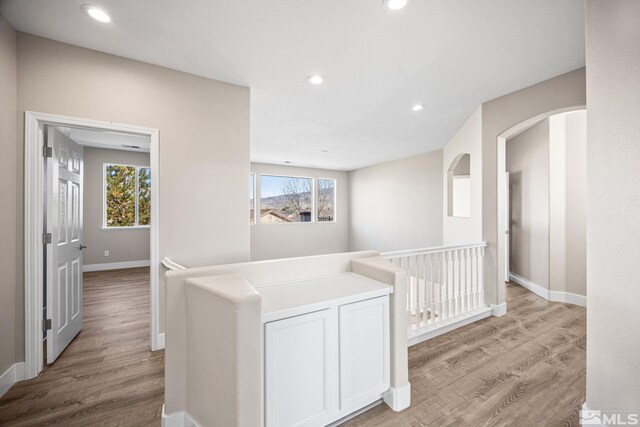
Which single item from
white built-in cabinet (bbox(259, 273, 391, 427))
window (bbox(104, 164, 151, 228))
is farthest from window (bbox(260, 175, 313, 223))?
white built-in cabinet (bbox(259, 273, 391, 427))

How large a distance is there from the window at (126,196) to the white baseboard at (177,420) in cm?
581

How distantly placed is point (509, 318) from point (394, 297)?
2371mm

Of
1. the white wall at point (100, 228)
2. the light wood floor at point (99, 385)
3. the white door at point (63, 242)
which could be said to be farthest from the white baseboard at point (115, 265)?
the white door at point (63, 242)

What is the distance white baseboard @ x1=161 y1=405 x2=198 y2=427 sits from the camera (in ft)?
4.99

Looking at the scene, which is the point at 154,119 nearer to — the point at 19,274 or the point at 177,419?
the point at 19,274

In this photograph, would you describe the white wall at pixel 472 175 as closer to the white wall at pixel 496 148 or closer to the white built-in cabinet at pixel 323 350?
the white wall at pixel 496 148

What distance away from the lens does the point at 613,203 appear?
51.1 inches

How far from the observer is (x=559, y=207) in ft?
12.3

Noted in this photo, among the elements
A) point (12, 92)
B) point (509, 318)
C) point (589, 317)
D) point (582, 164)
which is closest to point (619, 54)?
point (589, 317)

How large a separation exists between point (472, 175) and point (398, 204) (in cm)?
302

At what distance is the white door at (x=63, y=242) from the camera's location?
7.21ft

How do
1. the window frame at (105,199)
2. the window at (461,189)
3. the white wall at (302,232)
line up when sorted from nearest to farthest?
the window at (461,189) < the window frame at (105,199) < the white wall at (302,232)

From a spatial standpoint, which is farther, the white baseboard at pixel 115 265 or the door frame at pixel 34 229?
the white baseboard at pixel 115 265

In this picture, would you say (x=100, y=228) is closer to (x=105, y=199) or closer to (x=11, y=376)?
(x=105, y=199)
